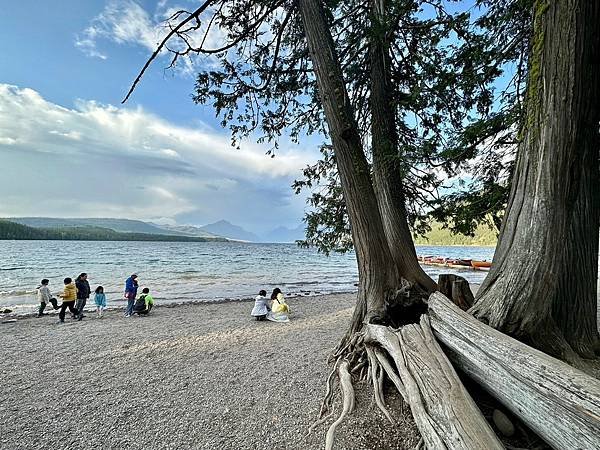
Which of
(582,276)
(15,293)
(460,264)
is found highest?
(582,276)

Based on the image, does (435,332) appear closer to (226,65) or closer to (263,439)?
(263,439)

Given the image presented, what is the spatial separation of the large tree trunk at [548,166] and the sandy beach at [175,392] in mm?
1448

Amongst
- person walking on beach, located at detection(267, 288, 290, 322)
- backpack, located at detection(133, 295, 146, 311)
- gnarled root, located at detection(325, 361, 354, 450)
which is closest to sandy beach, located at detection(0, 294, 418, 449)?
gnarled root, located at detection(325, 361, 354, 450)

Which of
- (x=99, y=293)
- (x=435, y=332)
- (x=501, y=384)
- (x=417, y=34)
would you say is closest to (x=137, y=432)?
(x=435, y=332)

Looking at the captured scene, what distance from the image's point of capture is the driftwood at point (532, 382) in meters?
1.60

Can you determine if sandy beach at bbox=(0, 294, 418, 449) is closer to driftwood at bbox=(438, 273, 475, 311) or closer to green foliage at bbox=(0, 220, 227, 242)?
driftwood at bbox=(438, 273, 475, 311)

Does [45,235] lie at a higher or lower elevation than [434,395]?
higher

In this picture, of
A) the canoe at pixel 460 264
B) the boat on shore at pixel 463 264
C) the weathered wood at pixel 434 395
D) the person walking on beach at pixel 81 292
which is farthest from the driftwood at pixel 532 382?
the canoe at pixel 460 264

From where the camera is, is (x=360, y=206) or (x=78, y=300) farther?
(x=78, y=300)

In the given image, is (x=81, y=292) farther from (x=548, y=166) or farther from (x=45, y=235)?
(x=45, y=235)

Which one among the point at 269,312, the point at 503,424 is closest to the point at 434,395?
the point at 503,424

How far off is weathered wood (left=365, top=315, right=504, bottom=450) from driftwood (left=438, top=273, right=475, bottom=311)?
3.68 ft

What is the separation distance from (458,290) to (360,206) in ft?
5.76

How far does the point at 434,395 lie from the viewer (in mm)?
2373
